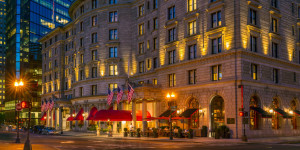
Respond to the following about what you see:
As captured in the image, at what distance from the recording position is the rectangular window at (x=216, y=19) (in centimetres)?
4534

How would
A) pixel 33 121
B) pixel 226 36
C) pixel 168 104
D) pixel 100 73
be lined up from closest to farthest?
1. pixel 226 36
2. pixel 168 104
3. pixel 100 73
4. pixel 33 121

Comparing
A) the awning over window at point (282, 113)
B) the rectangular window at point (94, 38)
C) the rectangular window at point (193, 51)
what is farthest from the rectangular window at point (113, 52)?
the awning over window at point (282, 113)

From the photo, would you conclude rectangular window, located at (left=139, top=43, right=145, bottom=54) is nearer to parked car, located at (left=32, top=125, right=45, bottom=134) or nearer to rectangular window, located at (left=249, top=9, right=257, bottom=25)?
rectangular window, located at (left=249, top=9, right=257, bottom=25)

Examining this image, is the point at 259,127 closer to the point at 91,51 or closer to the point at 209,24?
the point at 209,24

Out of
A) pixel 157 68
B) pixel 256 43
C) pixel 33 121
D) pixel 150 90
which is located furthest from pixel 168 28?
pixel 33 121

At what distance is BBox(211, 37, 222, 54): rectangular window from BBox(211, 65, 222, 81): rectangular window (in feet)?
6.56

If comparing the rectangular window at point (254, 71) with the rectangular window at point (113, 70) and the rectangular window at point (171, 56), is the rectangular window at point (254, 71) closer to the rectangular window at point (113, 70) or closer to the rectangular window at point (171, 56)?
the rectangular window at point (171, 56)

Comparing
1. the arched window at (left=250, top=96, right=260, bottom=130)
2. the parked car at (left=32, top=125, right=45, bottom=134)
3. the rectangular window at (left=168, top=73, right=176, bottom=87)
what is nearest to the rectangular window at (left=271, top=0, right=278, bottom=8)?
the arched window at (left=250, top=96, right=260, bottom=130)

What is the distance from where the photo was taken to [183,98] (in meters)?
50.0

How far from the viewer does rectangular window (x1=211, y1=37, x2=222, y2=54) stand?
4497 centimetres

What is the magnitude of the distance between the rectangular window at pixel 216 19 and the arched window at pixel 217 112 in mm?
9643

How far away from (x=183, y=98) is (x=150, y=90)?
6.11 metres

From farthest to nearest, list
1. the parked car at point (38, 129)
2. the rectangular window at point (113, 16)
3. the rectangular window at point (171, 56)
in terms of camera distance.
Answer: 1. the parked car at point (38, 129)
2. the rectangular window at point (113, 16)
3. the rectangular window at point (171, 56)

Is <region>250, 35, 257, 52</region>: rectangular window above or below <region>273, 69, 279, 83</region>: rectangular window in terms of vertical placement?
above
